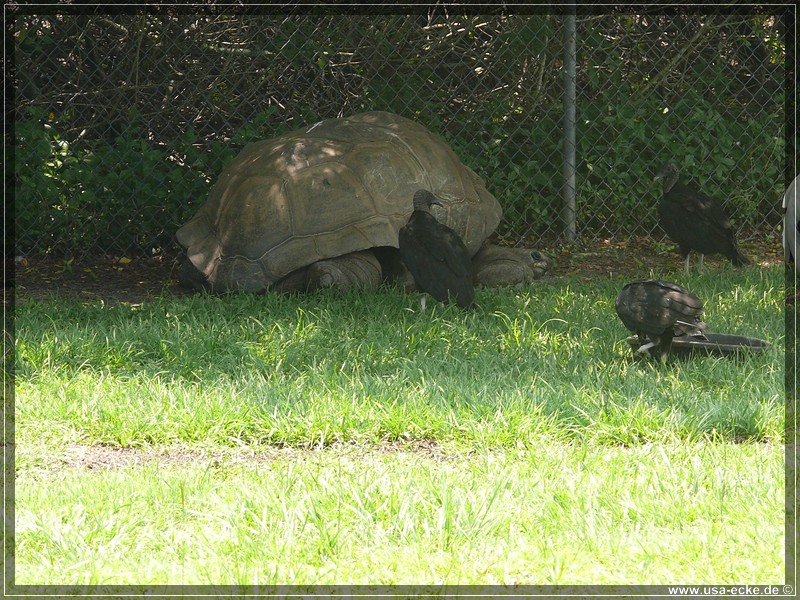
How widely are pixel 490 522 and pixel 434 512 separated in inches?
7.9

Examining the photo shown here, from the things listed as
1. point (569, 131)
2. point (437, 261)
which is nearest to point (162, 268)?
point (437, 261)

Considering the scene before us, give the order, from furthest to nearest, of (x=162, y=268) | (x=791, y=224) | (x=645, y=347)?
(x=162, y=268) < (x=791, y=224) < (x=645, y=347)

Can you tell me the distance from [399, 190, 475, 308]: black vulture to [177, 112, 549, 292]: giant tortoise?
64 cm

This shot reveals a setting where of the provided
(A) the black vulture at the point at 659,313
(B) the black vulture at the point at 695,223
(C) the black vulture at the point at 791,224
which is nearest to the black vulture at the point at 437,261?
(A) the black vulture at the point at 659,313

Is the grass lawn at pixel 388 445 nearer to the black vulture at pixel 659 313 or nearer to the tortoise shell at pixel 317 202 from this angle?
the black vulture at pixel 659 313

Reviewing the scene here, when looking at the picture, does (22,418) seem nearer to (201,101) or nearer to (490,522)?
(490,522)

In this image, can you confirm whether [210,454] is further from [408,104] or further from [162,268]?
[408,104]

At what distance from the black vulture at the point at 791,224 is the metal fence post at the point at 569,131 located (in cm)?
196

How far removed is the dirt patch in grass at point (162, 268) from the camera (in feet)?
24.0

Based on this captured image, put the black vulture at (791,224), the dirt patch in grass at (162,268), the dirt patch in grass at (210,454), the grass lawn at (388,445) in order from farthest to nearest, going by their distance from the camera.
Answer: the dirt patch in grass at (162,268) → the black vulture at (791,224) → the dirt patch in grass at (210,454) → the grass lawn at (388,445)

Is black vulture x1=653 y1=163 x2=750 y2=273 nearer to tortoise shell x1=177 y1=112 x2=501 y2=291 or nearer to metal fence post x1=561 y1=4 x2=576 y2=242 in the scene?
metal fence post x1=561 y1=4 x2=576 y2=242

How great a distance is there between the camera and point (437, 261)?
6.06m

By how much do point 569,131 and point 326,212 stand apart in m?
2.50

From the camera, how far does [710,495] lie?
133 inches
